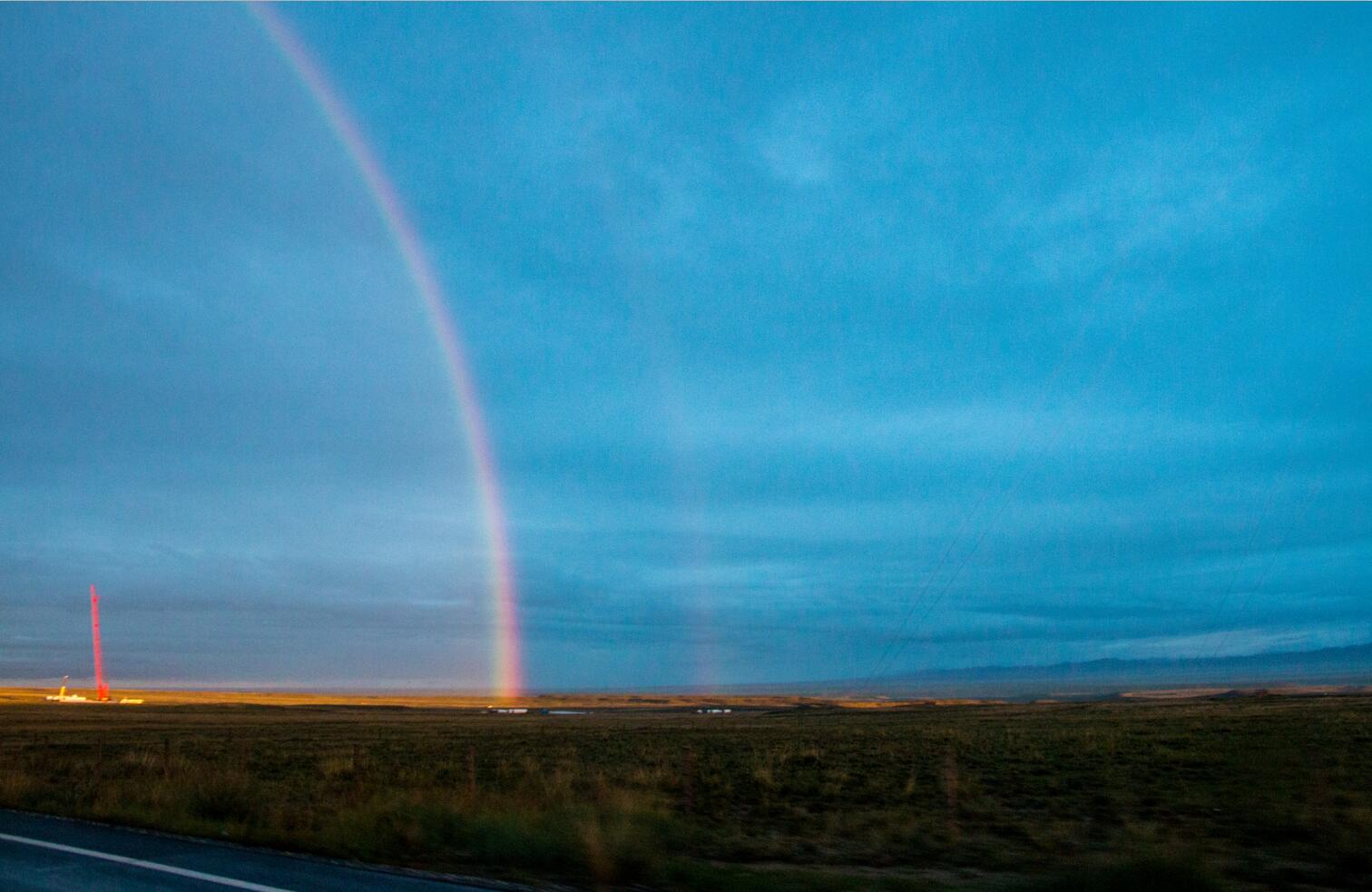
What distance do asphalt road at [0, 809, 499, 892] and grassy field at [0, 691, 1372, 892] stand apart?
101 centimetres

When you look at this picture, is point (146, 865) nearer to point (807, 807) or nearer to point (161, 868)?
point (161, 868)

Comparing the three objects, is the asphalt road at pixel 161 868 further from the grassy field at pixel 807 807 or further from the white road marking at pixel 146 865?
the grassy field at pixel 807 807

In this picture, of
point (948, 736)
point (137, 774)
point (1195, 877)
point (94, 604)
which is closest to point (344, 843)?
point (1195, 877)

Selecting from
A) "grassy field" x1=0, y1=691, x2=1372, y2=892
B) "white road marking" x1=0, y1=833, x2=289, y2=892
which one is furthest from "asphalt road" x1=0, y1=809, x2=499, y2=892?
"grassy field" x1=0, y1=691, x2=1372, y2=892

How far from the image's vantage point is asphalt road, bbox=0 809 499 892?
439 inches

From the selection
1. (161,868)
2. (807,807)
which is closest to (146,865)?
(161,868)

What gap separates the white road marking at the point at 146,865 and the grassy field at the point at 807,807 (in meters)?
1.95

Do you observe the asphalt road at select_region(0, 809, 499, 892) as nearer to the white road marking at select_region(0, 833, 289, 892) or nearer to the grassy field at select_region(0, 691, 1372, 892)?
the white road marking at select_region(0, 833, 289, 892)

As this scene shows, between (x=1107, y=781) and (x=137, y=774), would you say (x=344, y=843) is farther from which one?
(x=1107, y=781)

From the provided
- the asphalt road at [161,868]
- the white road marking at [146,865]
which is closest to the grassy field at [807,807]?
the asphalt road at [161,868]

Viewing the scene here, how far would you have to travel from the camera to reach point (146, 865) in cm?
1242

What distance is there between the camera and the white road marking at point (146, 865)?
434 inches

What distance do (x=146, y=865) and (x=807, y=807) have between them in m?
13.9

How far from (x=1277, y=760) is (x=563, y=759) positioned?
853 inches
